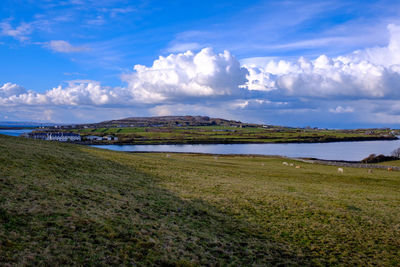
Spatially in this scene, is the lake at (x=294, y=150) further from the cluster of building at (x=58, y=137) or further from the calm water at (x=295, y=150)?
the cluster of building at (x=58, y=137)

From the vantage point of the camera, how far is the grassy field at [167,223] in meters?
10.5

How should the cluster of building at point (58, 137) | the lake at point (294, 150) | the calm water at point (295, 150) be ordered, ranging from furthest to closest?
the cluster of building at point (58, 137), the calm water at point (295, 150), the lake at point (294, 150)

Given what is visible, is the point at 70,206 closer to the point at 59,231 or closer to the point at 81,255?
the point at 59,231

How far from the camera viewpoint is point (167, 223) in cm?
1484

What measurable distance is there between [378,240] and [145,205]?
14164 millimetres

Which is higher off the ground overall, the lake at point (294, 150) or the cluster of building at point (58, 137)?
the cluster of building at point (58, 137)

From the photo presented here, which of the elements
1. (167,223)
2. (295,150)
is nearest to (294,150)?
(295,150)

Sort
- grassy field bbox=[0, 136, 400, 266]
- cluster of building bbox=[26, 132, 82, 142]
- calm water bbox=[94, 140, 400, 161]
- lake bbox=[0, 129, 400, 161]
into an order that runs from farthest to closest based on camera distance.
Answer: cluster of building bbox=[26, 132, 82, 142] → calm water bbox=[94, 140, 400, 161] → lake bbox=[0, 129, 400, 161] → grassy field bbox=[0, 136, 400, 266]

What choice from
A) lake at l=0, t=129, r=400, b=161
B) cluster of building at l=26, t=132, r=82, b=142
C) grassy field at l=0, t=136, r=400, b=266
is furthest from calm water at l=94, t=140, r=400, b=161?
grassy field at l=0, t=136, r=400, b=266

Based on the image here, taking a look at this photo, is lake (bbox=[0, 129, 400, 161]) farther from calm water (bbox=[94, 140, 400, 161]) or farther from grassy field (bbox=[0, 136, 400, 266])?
grassy field (bbox=[0, 136, 400, 266])

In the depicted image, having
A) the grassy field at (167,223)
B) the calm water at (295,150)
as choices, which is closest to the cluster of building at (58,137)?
the calm water at (295,150)

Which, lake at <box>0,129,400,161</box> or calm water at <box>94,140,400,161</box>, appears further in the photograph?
calm water at <box>94,140,400,161</box>

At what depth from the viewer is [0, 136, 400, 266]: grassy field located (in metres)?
10.5

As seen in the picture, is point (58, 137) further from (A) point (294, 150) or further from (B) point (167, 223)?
(B) point (167, 223)
